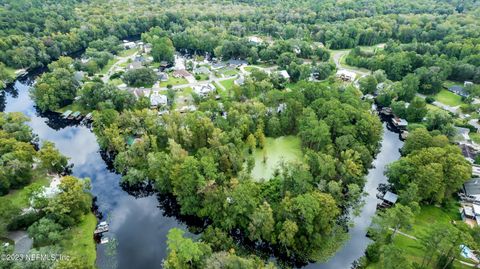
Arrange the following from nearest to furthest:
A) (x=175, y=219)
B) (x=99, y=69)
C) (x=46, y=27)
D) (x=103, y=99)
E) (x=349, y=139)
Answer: (x=175, y=219)
(x=349, y=139)
(x=103, y=99)
(x=99, y=69)
(x=46, y=27)

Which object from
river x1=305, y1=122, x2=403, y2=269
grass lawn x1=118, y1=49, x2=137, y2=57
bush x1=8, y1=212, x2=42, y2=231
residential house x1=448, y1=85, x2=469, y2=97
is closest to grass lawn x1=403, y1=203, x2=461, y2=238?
river x1=305, y1=122, x2=403, y2=269

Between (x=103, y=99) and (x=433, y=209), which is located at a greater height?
(x=103, y=99)

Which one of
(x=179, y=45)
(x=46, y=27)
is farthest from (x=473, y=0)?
(x=46, y=27)

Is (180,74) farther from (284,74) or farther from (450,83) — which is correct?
(450,83)

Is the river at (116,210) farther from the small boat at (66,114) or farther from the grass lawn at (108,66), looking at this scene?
the grass lawn at (108,66)

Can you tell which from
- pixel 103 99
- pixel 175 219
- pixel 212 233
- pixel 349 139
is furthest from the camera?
pixel 103 99

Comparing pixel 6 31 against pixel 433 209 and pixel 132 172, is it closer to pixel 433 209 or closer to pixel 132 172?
pixel 132 172

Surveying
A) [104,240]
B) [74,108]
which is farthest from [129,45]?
[104,240]
